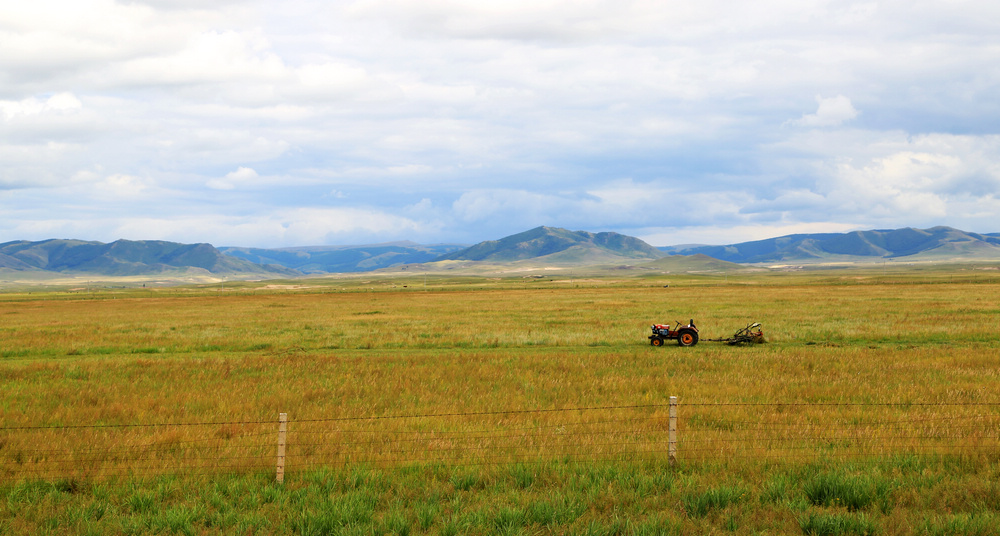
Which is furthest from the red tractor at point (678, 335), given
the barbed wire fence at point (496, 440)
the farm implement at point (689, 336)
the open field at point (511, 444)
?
the barbed wire fence at point (496, 440)

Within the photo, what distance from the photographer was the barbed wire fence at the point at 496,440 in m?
A: 10.8

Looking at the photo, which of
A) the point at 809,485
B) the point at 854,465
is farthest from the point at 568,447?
the point at 854,465

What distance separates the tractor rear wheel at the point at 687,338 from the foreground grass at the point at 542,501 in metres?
19.1

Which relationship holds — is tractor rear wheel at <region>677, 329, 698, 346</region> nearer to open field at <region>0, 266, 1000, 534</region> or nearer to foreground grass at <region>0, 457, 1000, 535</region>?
open field at <region>0, 266, 1000, 534</region>

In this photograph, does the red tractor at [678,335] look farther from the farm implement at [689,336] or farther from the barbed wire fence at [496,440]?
the barbed wire fence at [496,440]

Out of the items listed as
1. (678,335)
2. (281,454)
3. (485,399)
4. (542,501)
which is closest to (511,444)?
(542,501)

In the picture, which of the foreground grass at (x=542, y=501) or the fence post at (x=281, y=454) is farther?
the fence post at (x=281, y=454)

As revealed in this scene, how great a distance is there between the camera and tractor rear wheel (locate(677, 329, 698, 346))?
29500mm

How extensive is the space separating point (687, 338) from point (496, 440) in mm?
19685

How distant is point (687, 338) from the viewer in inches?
1166

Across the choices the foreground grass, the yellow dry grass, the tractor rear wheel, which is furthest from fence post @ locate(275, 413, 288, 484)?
the tractor rear wheel

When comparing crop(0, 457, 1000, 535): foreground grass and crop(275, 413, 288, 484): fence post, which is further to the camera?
crop(275, 413, 288, 484): fence post

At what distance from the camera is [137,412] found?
15117 mm

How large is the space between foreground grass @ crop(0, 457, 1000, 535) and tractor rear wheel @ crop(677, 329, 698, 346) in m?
19.1
